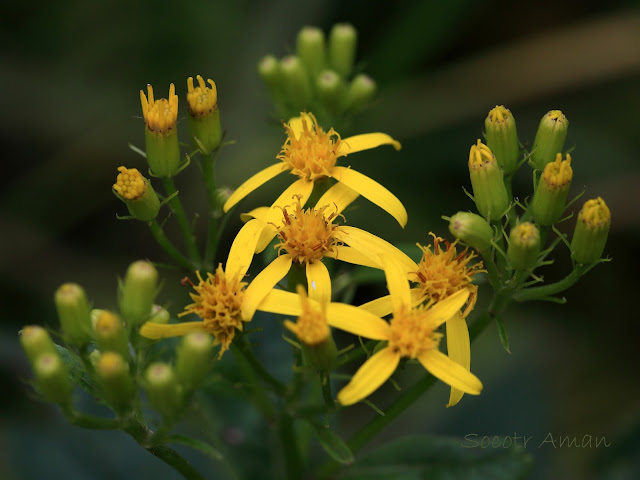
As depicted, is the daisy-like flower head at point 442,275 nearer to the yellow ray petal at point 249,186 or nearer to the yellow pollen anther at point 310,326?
the yellow pollen anther at point 310,326

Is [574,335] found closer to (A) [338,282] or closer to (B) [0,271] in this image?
(A) [338,282]

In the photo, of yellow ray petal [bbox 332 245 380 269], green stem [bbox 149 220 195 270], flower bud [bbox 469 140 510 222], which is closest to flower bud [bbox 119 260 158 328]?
green stem [bbox 149 220 195 270]

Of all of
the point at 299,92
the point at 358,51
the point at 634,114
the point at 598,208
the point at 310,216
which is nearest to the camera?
the point at 598,208

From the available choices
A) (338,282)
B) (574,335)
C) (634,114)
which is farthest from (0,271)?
(634,114)

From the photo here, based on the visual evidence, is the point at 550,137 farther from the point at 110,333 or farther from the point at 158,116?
the point at 110,333

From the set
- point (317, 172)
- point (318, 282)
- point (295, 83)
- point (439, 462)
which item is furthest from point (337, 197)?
point (439, 462)

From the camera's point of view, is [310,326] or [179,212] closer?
[310,326]
